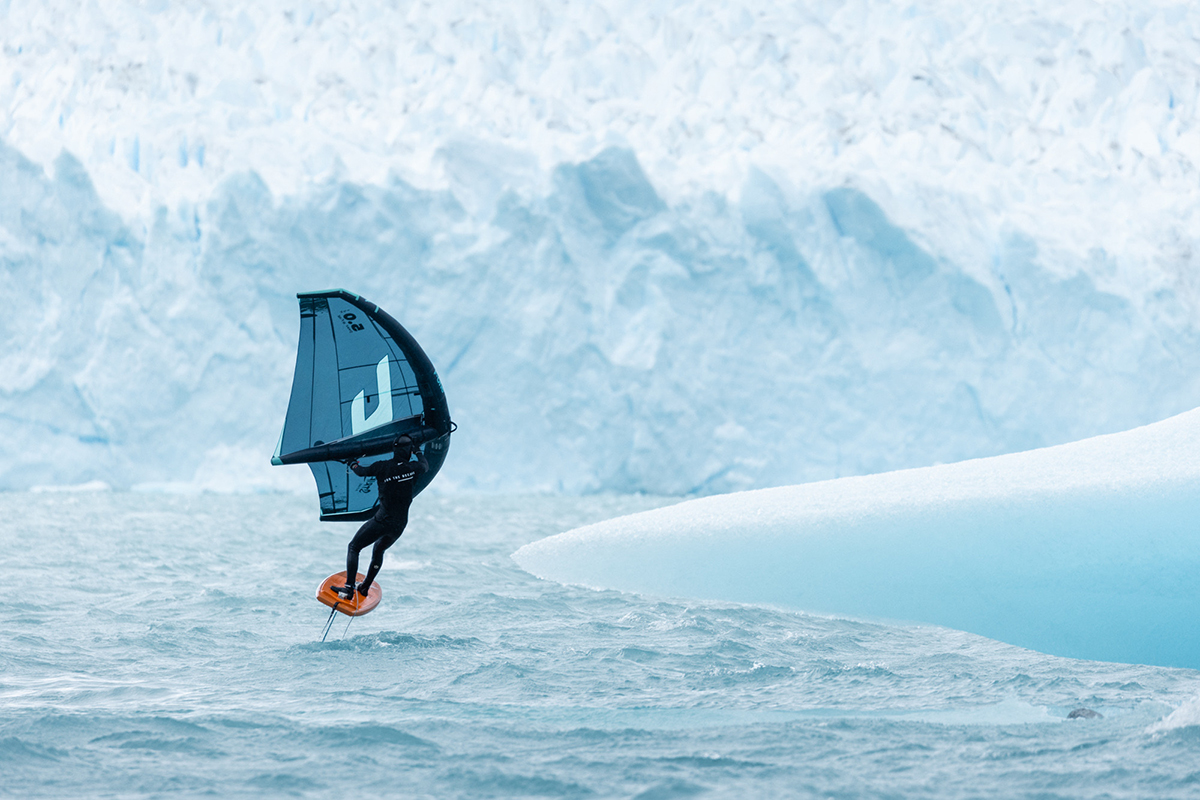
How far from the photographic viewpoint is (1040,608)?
6.03m

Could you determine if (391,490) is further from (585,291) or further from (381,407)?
(585,291)

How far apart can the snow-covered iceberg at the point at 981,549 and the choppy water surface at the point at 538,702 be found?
1.05 ft

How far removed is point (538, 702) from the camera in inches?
218

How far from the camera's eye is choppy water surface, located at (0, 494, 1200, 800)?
14.1 ft

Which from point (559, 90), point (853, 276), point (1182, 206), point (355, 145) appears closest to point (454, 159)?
point (355, 145)

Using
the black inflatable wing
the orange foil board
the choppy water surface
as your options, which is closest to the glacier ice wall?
the choppy water surface

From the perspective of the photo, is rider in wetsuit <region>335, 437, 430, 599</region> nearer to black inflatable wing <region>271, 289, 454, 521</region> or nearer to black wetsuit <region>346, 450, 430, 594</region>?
black wetsuit <region>346, 450, 430, 594</region>

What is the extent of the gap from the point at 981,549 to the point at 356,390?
137 inches

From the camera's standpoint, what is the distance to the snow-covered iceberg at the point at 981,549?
5.93 meters

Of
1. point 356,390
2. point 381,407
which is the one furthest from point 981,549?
point 356,390

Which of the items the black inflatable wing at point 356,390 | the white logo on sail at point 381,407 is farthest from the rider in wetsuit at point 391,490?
the white logo on sail at point 381,407

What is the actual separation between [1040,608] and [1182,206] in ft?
62.4

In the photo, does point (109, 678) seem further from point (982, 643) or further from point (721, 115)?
point (721, 115)

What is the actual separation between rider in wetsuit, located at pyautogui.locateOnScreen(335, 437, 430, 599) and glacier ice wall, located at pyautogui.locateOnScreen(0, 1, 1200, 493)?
15.3 meters
